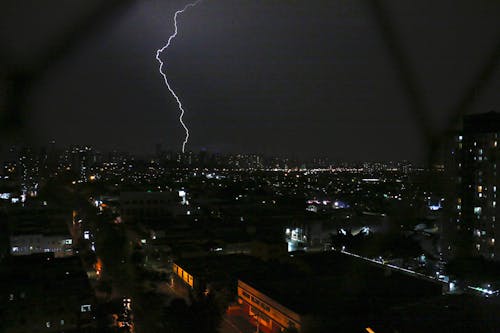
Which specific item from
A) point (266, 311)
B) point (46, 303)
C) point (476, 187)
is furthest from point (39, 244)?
point (476, 187)

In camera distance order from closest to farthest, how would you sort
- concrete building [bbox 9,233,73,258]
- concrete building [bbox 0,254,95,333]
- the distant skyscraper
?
1. concrete building [bbox 0,254,95,333]
2. the distant skyscraper
3. concrete building [bbox 9,233,73,258]

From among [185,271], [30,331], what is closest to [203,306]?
[30,331]

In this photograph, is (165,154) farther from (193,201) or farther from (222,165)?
(193,201)

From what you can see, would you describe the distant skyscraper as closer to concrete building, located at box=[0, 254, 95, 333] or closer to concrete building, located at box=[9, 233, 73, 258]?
concrete building, located at box=[0, 254, 95, 333]

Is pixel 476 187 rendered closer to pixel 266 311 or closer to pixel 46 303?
pixel 266 311

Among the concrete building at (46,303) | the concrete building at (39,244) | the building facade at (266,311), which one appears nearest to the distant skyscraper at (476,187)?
the building facade at (266,311)

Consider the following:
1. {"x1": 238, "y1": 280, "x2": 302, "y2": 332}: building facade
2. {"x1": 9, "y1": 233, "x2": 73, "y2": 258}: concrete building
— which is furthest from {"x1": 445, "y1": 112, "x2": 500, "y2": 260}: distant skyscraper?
{"x1": 9, "y1": 233, "x2": 73, "y2": 258}: concrete building

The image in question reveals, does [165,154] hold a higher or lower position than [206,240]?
higher

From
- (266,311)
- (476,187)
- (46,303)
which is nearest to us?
(46,303)
